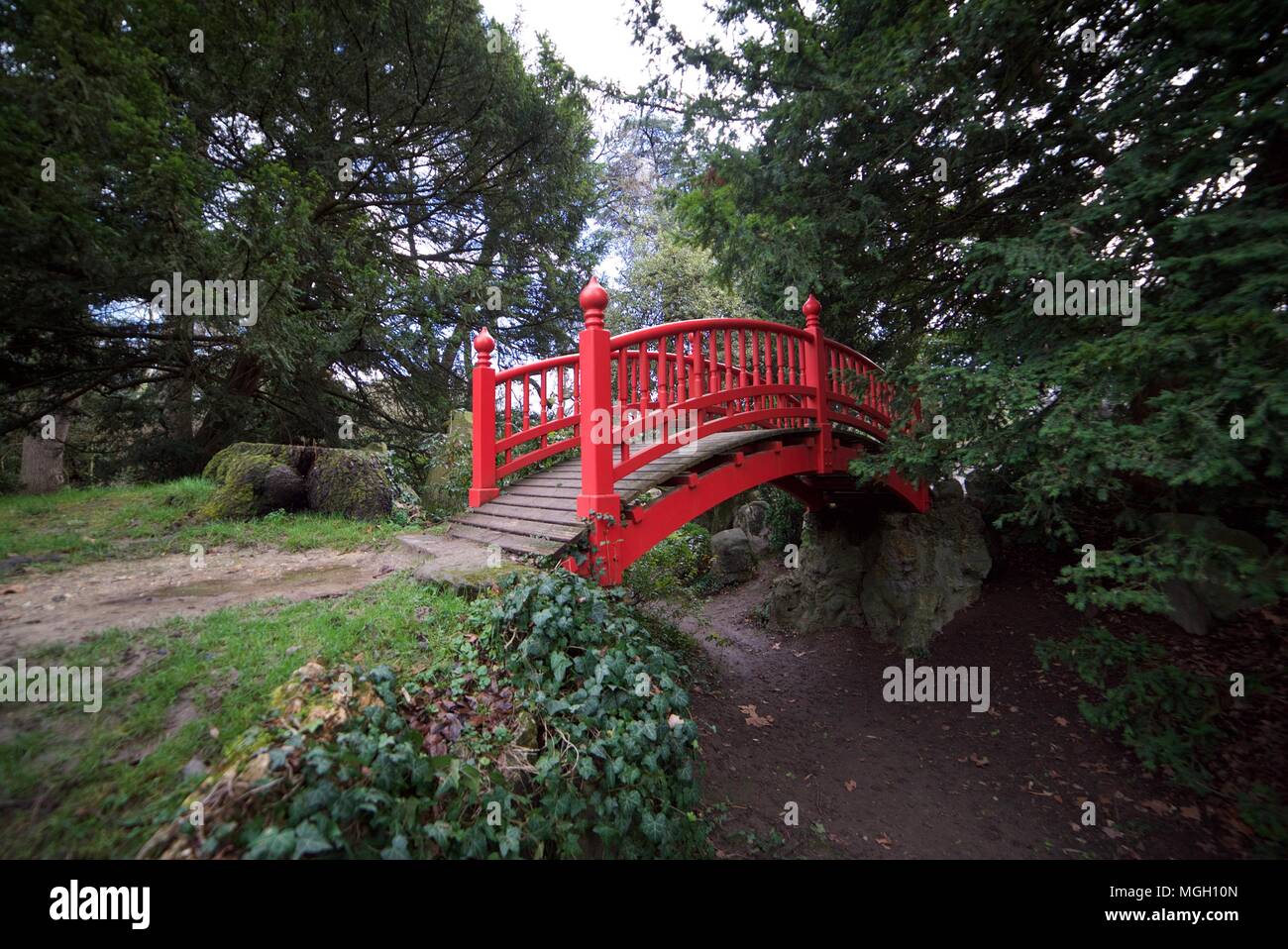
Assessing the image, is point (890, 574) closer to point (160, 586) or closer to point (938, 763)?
point (938, 763)

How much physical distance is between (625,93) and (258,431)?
293 inches

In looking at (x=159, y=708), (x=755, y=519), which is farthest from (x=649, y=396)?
(x=755, y=519)

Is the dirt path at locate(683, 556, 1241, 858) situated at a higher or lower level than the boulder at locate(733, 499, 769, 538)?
lower

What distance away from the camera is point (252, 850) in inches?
57.2

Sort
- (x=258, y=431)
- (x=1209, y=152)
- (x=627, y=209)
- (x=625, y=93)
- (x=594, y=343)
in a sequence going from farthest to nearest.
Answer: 1. (x=627, y=209)
2. (x=258, y=431)
3. (x=625, y=93)
4. (x=594, y=343)
5. (x=1209, y=152)

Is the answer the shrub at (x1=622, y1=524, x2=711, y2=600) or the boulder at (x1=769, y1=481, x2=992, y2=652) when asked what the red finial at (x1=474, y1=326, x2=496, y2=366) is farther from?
the boulder at (x1=769, y1=481, x2=992, y2=652)

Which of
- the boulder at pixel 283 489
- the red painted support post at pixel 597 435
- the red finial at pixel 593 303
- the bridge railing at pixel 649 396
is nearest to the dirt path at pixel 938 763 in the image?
the red painted support post at pixel 597 435

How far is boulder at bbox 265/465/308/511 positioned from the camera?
6227mm

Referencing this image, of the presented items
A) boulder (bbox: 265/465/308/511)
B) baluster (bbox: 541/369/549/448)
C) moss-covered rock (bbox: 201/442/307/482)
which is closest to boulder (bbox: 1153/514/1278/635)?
baluster (bbox: 541/369/549/448)

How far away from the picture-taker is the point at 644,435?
469 cm

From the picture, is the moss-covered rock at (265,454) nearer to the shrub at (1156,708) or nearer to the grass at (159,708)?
the grass at (159,708)

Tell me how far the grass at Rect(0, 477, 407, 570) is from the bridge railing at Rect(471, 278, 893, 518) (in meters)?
1.73
